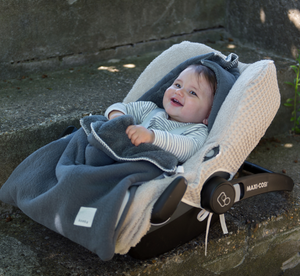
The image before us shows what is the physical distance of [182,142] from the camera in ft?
5.48

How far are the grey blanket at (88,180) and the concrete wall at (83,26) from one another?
1458 millimetres

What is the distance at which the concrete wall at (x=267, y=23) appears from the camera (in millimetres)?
2984

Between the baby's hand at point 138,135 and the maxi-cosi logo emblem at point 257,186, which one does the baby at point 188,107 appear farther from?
the maxi-cosi logo emblem at point 257,186

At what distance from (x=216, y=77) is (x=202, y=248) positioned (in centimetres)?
87

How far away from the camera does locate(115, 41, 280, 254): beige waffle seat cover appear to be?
4.64 ft

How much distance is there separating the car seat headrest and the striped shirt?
0.07 metres

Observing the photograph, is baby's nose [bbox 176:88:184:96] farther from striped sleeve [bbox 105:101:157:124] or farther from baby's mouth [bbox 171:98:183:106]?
striped sleeve [bbox 105:101:157:124]

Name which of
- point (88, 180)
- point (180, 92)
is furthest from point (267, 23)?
point (88, 180)

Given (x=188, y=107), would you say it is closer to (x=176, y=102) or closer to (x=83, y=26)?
(x=176, y=102)

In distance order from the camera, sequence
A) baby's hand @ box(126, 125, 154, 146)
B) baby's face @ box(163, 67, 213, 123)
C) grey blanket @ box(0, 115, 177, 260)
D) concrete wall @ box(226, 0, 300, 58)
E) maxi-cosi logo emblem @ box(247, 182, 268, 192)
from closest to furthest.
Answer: grey blanket @ box(0, 115, 177, 260)
baby's hand @ box(126, 125, 154, 146)
maxi-cosi logo emblem @ box(247, 182, 268, 192)
baby's face @ box(163, 67, 213, 123)
concrete wall @ box(226, 0, 300, 58)

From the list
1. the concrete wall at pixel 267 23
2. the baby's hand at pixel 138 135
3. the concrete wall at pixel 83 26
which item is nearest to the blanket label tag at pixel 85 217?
the baby's hand at pixel 138 135

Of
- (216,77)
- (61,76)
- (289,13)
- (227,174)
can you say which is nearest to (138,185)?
(227,174)

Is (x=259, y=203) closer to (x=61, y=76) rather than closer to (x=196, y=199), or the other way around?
(x=196, y=199)

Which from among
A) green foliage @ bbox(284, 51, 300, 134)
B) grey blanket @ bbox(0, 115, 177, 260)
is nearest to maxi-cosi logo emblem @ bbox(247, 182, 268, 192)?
grey blanket @ bbox(0, 115, 177, 260)
